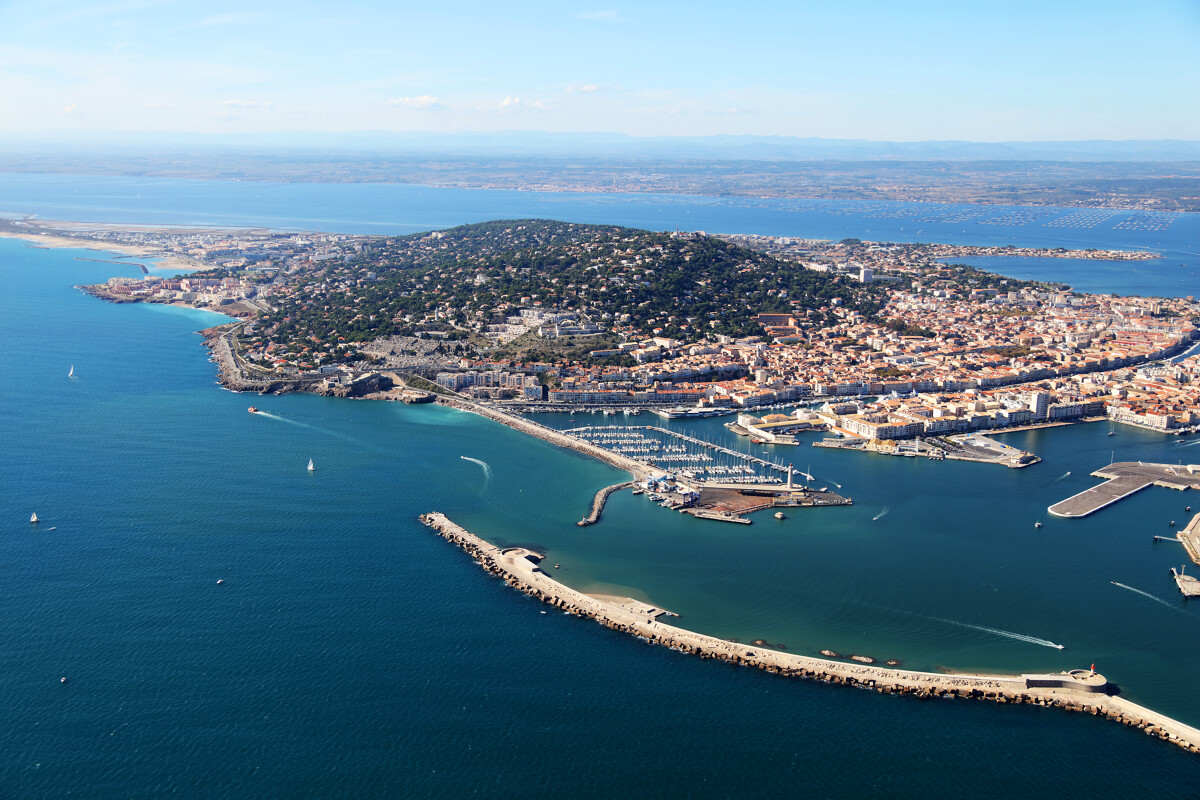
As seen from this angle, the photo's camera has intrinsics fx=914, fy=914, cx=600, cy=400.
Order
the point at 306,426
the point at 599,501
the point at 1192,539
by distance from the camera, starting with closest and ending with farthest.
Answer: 1. the point at 1192,539
2. the point at 599,501
3. the point at 306,426

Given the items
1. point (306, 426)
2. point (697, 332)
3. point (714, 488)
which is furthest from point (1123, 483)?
point (306, 426)

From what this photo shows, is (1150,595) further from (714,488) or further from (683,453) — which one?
(683,453)

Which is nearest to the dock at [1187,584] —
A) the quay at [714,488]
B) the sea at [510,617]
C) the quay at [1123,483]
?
the sea at [510,617]

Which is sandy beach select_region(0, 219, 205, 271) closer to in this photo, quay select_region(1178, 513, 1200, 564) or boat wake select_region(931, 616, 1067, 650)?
boat wake select_region(931, 616, 1067, 650)

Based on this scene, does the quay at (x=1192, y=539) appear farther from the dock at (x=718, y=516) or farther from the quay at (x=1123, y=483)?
the dock at (x=718, y=516)

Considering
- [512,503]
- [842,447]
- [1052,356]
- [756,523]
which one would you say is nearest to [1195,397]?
[1052,356]

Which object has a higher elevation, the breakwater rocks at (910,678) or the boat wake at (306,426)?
the boat wake at (306,426)
